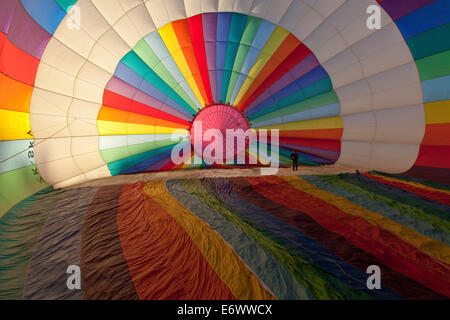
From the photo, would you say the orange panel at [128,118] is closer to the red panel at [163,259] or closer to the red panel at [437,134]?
the red panel at [163,259]

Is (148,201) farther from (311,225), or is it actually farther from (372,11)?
(372,11)

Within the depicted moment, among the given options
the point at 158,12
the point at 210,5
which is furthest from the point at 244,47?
the point at 158,12

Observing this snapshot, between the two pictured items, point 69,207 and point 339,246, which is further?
point 69,207

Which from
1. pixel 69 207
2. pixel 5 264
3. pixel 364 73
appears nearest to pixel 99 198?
pixel 69 207

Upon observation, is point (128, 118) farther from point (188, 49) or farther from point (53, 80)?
point (188, 49)

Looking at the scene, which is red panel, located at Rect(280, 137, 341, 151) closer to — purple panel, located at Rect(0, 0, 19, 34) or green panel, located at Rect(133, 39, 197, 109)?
green panel, located at Rect(133, 39, 197, 109)
